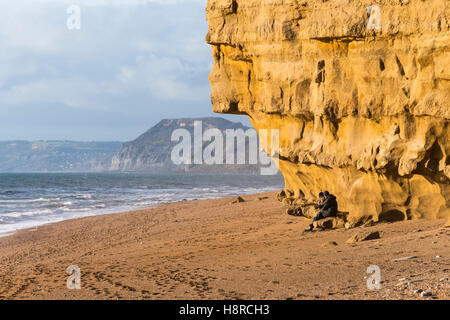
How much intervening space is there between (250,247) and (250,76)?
19.5ft

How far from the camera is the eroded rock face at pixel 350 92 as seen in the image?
11.2 meters

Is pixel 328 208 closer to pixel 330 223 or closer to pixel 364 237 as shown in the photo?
pixel 330 223

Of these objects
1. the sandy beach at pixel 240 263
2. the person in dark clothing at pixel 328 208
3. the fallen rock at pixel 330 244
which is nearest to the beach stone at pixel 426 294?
the sandy beach at pixel 240 263

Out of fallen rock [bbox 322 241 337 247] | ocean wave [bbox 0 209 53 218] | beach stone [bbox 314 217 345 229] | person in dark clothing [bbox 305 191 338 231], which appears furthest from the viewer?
ocean wave [bbox 0 209 53 218]

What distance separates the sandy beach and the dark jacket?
746 mm

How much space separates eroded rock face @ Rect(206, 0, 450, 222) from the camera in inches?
440

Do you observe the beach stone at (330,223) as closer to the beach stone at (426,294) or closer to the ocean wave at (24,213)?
the beach stone at (426,294)

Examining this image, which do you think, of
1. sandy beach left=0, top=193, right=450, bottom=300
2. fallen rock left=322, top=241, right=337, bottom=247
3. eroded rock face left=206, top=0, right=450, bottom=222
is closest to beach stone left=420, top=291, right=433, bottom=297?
sandy beach left=0, top=193, right=450, bottom=300

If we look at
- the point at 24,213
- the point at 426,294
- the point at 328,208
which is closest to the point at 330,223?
the point at 328,208

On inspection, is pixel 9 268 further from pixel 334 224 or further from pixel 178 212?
pixel 178 212

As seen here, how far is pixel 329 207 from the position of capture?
535 inches

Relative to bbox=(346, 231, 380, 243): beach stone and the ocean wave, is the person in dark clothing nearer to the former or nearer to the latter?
bbox=(346, 231, 380, 243): beach stone

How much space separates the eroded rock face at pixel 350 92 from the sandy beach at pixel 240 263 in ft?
3.68
